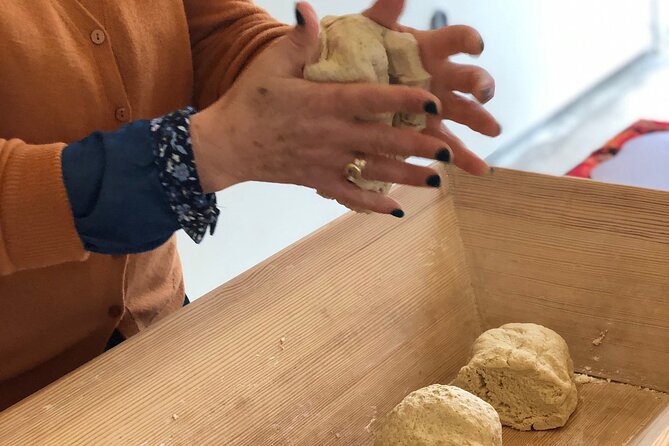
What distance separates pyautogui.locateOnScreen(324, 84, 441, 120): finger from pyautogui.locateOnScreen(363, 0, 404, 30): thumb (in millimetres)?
119

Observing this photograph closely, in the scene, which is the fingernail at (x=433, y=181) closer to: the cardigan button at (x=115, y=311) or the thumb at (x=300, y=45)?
the thumb at (x=300, y=45)

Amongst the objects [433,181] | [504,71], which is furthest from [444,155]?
[504,71]

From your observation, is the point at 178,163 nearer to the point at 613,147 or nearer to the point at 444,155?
the point at 444,155

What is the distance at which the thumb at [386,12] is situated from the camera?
0.72 m

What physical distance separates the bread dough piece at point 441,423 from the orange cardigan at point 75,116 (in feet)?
1.01

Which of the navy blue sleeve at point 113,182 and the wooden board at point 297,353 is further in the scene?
the wooden board at point 297,353

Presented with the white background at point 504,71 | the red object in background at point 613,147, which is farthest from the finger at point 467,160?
the red object in background at point 613,147

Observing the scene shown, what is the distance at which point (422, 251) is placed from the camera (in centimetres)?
109

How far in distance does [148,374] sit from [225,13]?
396 mm

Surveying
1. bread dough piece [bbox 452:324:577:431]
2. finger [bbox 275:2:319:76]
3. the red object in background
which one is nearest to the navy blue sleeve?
finger [bbox 275:2:319:76]

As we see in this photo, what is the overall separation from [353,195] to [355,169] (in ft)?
0.09

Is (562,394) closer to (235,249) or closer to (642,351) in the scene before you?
(642,351)

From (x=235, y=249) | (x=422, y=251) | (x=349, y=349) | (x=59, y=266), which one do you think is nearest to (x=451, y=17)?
(x=235, y=249)

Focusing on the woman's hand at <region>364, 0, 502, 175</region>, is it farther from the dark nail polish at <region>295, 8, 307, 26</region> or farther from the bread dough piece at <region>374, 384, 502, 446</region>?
the bread dough piece at <region>374, 384, 502, 446</region>
